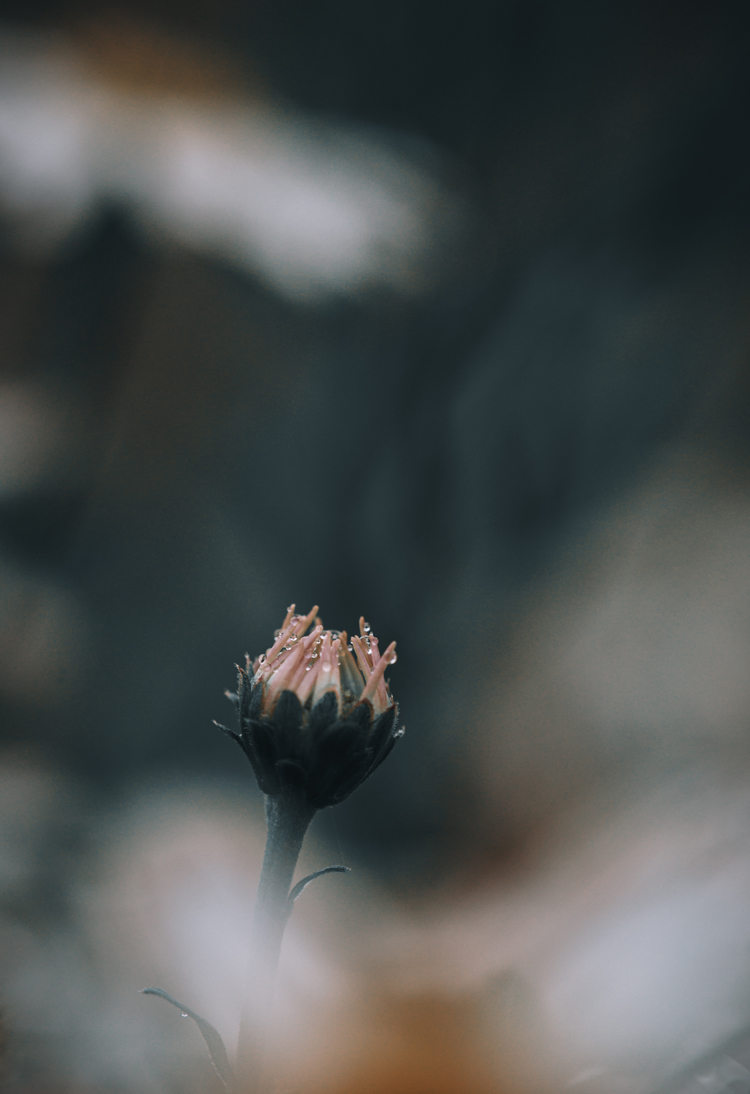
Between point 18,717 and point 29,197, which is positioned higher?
point 29,197

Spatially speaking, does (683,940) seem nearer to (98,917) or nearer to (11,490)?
(98,917)

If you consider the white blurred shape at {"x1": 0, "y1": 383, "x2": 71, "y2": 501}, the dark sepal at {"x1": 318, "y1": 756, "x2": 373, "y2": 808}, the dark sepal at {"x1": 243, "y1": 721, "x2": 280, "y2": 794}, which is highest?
the white blurred shape at {"x1": 0, "y1": 383, "x2": 71, "y2": 501}

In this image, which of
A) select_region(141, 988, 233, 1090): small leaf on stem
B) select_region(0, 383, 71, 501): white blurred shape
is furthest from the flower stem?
select_region(0, 383, 71, 501): white blurred shape

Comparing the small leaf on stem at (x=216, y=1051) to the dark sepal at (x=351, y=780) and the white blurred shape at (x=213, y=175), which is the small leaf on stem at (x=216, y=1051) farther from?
the white blurred shape at (x=213, y=175)

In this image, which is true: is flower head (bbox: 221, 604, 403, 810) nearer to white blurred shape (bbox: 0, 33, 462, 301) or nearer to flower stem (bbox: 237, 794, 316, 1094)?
flower stem (bbox: 237, 794, 316, 1094)

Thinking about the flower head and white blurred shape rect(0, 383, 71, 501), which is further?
white blurred shape rect(0, 383, 71, 501)

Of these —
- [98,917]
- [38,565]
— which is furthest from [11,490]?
[98,917]

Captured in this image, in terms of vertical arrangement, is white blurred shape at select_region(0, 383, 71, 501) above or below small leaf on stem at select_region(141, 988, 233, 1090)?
above

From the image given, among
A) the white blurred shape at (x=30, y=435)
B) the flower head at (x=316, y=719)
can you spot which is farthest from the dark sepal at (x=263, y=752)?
the white blurred shape at (x=30, y=435)
